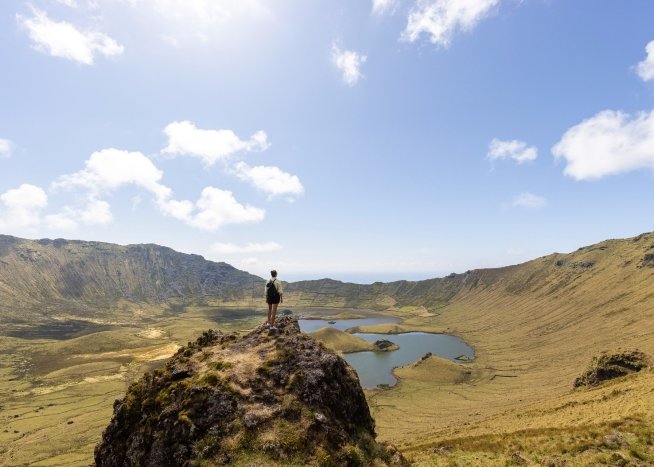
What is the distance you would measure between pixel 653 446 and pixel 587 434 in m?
5.81

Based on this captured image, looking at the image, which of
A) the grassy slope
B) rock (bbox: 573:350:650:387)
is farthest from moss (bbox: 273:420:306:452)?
rock (bbox: 573:350:650:387)

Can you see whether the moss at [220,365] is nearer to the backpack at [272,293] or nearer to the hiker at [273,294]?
the hiker at [273,294]

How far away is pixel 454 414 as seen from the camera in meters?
96.0

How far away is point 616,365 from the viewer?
88500 millimetres

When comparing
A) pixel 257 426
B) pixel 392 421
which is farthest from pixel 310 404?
pixel 392 421

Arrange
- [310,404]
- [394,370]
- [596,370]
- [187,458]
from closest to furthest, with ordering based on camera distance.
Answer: [187,458]
[310,404]
[596,370]
[394,370]

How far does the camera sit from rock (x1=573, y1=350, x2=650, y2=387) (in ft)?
284

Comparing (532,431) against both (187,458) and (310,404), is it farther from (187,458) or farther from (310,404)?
(187,458)

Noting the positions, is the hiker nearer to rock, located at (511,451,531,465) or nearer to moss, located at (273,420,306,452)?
moss, located at (273,420,306,452)

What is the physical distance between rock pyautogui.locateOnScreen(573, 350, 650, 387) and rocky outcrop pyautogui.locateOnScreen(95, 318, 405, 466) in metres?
89.3

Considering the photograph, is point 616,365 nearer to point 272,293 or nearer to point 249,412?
point 272,293

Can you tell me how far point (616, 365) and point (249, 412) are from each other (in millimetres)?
102278

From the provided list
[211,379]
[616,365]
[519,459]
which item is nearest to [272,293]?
[211,379]

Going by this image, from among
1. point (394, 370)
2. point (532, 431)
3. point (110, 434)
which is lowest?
point (394, 370)
